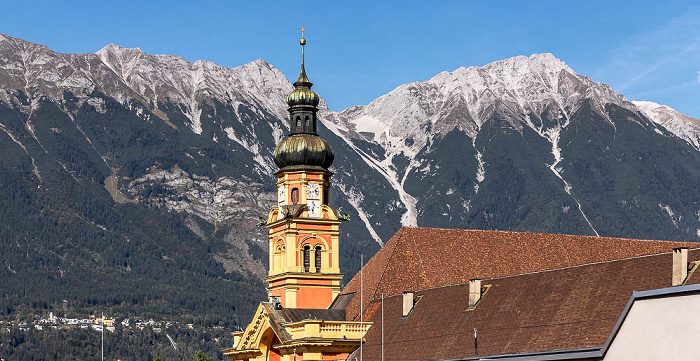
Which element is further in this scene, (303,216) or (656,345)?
(303,216)

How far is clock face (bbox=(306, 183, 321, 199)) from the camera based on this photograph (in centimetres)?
9656

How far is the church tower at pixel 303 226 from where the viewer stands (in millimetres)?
94625

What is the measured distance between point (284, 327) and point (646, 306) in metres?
44.8

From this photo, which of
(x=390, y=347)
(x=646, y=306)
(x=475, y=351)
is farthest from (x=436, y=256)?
(x=646, y=306)

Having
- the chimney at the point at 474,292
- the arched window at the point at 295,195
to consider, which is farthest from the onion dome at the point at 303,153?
the chimney at the point at 474,292

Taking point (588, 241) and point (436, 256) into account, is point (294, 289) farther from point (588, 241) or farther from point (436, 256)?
point (588, 241)

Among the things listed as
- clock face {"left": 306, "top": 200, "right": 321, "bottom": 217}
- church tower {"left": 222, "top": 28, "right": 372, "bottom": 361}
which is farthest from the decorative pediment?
clock face {"left": 306, "top": 200, "right": 321, "bottom": 217}

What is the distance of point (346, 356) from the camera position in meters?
86.4

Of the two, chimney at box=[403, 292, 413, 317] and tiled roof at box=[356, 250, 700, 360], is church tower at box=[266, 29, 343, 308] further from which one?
tiled roof at box=[356, 250, 700, 360]

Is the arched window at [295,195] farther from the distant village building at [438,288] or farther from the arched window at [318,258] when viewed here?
the arched window at [318,258]

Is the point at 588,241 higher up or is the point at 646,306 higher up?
the point at 588,241

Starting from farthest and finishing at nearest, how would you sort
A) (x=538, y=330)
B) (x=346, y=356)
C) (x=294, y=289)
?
(x=294, y=289)
(x=346, y=356)
(x=538, y=330)

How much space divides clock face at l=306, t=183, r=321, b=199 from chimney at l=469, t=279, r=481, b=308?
27460 mm

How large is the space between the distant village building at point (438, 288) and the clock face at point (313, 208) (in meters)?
0.07
